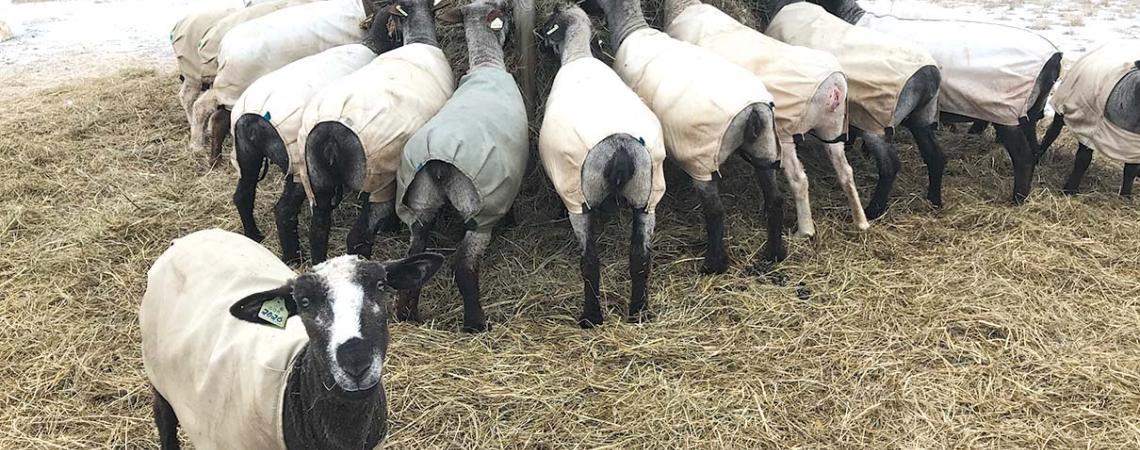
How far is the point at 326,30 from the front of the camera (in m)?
6.72

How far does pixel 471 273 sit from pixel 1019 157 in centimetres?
474

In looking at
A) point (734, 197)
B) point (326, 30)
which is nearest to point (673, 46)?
point (734, 197)

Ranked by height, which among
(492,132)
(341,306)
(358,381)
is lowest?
(492,132)

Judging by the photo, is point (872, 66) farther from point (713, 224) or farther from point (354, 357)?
point (354, 357)

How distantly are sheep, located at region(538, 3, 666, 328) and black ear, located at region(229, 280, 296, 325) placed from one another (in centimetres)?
219

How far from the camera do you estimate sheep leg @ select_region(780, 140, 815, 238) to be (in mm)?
5582

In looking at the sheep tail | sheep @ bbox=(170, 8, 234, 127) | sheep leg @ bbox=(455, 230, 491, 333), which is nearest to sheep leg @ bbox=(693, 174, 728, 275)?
the sheep tail

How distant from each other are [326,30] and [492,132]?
3193 mm

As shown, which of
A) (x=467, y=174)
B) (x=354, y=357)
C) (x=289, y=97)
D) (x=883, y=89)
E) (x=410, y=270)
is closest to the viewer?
(x=354, y=357)

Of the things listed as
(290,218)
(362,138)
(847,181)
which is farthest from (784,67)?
(290,218)

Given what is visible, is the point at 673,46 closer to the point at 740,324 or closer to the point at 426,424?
the point at 740,324

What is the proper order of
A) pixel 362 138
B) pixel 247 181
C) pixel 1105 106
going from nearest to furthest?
1. pixel 362 138
2. pixel 247 181
3. pixel 1105 106

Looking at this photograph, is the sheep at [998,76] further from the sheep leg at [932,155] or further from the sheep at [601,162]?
the sheep at [601,162]

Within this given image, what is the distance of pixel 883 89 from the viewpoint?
561cm
